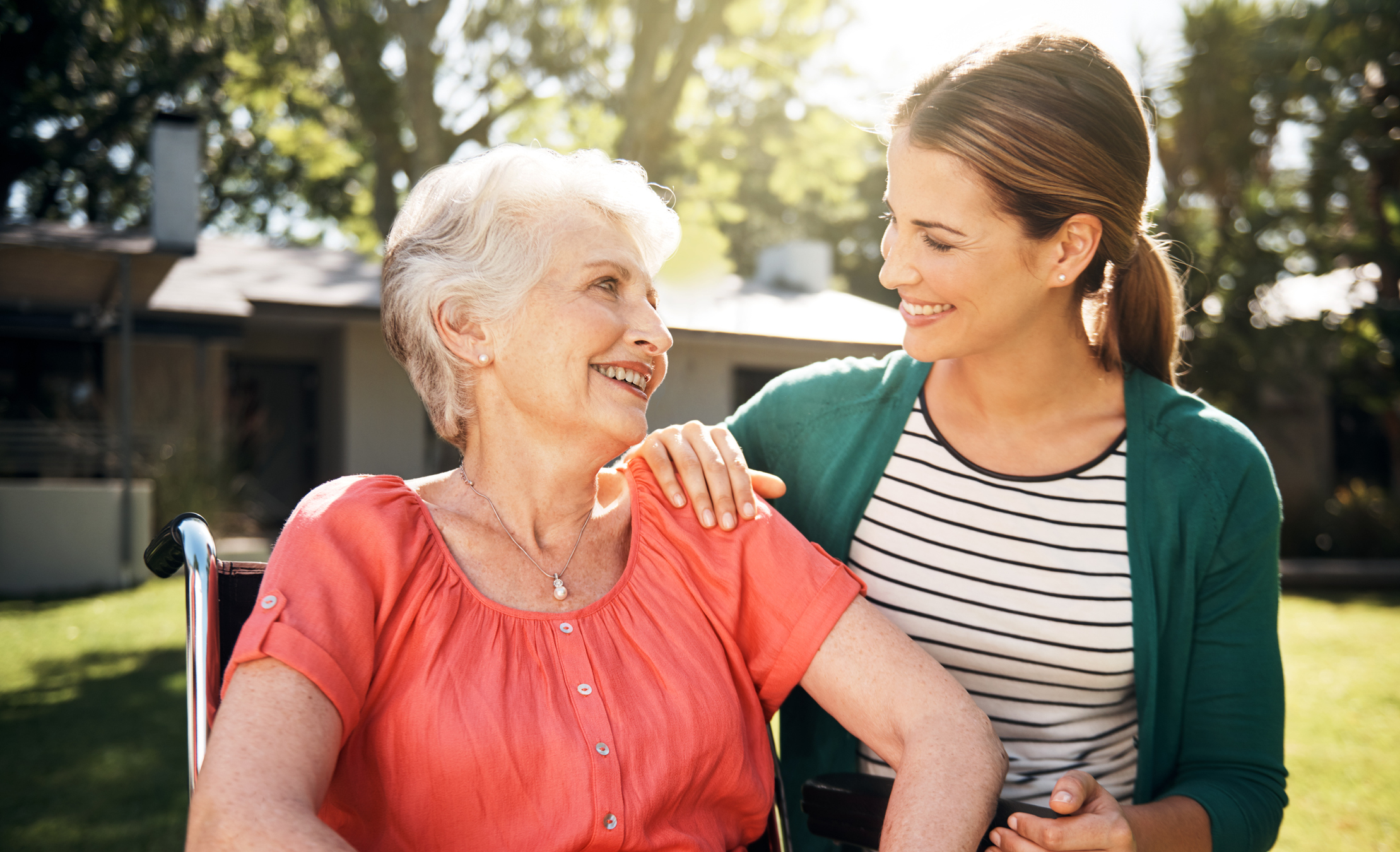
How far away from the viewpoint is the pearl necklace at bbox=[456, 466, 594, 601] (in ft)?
5.54

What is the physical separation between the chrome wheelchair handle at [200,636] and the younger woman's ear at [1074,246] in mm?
1569

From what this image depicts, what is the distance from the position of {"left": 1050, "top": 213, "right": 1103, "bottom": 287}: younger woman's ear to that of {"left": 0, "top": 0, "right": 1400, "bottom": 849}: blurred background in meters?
3.69

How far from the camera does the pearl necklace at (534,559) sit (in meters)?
1.69

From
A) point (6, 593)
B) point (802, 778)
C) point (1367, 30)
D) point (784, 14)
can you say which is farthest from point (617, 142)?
point (802, 778)

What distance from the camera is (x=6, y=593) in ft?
30.6

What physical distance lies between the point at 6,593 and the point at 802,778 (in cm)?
995

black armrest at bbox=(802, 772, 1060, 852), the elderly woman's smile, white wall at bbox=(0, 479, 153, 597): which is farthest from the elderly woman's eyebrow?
white wall at bbox=(0, 479, 153, 597)

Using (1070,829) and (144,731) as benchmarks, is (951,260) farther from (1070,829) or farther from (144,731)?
(144,731)

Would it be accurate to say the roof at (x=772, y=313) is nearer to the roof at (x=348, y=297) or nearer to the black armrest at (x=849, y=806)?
the roof at (x=348, y=297)

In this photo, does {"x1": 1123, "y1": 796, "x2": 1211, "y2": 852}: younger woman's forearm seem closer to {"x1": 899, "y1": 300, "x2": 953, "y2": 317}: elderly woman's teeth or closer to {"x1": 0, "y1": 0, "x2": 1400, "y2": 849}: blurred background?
{"x1": 899, "y1": 300, "x2": 953, "y2": 317}: elderly woman's teeth

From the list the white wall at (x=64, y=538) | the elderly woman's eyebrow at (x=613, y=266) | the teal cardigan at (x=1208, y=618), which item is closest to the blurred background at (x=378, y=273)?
the white wall at (x=64, y=538)

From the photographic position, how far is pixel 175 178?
11.0 metres

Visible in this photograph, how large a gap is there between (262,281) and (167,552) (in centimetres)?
1250

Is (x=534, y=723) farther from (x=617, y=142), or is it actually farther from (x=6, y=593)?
(x=617, y=142)
